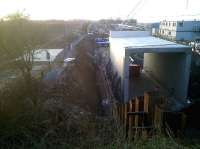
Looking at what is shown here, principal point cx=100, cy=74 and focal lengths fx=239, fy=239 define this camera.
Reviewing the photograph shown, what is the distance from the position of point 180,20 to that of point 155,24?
31497mm

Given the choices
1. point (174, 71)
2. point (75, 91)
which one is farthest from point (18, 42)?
point (174, 71)

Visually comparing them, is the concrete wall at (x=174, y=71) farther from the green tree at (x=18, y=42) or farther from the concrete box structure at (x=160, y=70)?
the green tree at (x=18, y=42)

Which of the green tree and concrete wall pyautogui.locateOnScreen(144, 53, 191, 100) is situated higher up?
the green tree

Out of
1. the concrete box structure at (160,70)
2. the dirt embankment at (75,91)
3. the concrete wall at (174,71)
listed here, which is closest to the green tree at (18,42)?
the dirt embankment at (75,91)

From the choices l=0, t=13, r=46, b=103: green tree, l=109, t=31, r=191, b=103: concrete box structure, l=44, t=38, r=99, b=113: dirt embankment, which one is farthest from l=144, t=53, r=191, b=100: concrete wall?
l=0, t=13, r=46, b=103: green tree

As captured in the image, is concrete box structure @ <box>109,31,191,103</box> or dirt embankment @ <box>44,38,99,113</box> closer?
dirt embankment @ <box>44,38,99,113</box>

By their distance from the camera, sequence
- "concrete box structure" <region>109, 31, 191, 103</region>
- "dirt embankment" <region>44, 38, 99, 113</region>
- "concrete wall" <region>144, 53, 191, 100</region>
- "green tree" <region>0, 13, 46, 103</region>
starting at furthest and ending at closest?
1. "concrete box structure" <region>109, 31, 191, 103</region>
2. "concrete wall" <region>144, 53, 191, 100</region>
3. "dirt embankment" <region>44, 38, 99, 113</region>
4. "green tree" <region>0, 13, 46, 103</region>

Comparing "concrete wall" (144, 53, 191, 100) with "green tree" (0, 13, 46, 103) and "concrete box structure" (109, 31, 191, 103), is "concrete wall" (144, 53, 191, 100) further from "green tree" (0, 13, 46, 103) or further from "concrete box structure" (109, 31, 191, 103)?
"green tree" (0, 13, 46, 103)

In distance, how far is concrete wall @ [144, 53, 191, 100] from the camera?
1599 centimetres

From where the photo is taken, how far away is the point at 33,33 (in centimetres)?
1376

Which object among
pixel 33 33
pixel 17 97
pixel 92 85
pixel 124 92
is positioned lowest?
pixel 92 85

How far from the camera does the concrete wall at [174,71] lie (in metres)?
16.0

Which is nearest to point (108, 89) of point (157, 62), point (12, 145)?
point (157, 62)

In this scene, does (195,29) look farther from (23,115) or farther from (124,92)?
(23,115)
